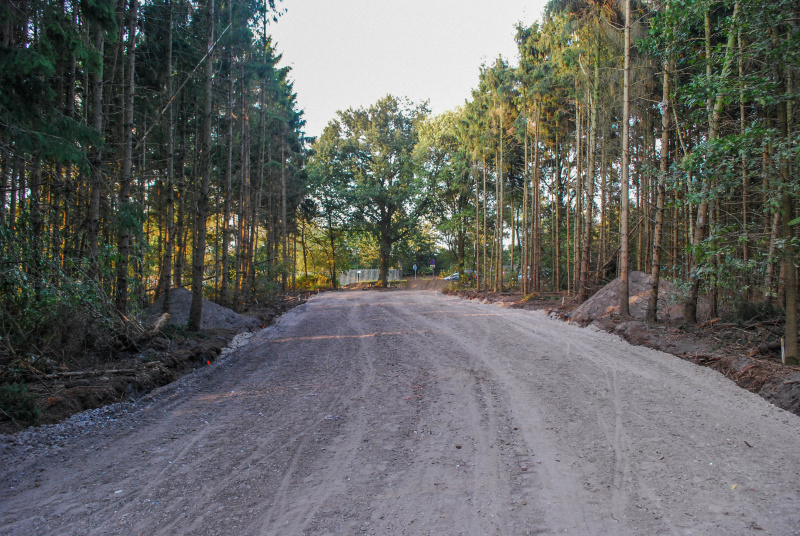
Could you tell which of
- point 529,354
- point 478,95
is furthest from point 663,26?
point 478,95

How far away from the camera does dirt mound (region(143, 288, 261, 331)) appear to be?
11.7 meters

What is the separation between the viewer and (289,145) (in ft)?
87.0

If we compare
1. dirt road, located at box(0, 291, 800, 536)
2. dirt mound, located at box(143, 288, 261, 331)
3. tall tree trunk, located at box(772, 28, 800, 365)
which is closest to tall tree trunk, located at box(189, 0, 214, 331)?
dirt mound, located at box(143, 288, 261, 331)

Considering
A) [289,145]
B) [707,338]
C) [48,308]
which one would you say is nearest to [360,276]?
[289,145]

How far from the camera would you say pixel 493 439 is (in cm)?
425

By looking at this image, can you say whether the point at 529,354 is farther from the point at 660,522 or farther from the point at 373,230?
the point at 373,230

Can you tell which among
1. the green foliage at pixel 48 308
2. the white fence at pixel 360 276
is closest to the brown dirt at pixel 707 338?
the green foliage at pixel 48 308

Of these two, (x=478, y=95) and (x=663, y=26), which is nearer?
(x=663, y=26)

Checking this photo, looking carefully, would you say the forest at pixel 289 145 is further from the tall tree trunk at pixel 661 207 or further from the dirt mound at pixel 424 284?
the dirt mound at pixel 424 284

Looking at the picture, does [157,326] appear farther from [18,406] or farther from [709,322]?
[709,322]

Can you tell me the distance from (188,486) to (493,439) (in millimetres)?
2725

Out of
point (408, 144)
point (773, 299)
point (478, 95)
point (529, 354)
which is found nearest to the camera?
point (529, 354)

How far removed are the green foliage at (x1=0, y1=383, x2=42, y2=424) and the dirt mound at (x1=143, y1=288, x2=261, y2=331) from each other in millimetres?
6384

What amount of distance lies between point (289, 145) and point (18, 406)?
935 inches
